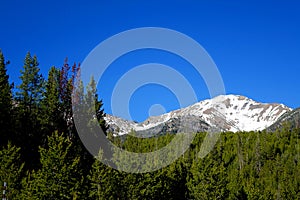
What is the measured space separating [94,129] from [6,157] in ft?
65.7

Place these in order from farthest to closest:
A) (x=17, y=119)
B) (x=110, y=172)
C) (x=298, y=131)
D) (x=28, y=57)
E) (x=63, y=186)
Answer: (x=298, y=131) → (x=28, y=57) → (x=17, y=119) → (x=110, y=172) → (x=63, y=186)

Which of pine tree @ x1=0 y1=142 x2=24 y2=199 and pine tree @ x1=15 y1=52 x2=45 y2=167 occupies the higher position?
pine tree @ x1=15 y1=52 x2=45 y2=167

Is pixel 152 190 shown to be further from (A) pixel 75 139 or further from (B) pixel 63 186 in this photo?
(B) pixel 63 186

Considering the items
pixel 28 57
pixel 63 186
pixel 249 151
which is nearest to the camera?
pixel 63 186

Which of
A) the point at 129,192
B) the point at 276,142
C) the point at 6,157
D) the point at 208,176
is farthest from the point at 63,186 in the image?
the point at 276,142

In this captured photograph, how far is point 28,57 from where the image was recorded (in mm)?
64375

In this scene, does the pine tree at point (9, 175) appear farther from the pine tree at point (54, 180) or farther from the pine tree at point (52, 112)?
the pine tree at point (52, 112)

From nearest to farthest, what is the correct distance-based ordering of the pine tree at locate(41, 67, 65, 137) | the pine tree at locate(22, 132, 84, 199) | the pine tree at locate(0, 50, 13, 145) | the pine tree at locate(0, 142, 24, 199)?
the pine tree at locate(22, 132, 84, 199) < the pine tree at locate(0, 142, 24, 199) < the pine tree at locate(0, 50, 13, 145) < the pine tree at locate(41, 67, 65, 137)

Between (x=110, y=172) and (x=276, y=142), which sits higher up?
(x=276, y=142)

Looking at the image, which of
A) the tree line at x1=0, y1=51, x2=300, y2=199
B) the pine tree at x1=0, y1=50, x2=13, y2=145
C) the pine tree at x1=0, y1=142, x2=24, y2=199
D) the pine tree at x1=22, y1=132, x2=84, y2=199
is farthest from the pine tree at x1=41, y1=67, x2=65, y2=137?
the pine tree at x1=22, y1=132, x2=84, y2=199

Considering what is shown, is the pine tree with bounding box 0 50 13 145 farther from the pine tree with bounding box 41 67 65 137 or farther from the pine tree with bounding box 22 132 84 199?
the pine tree with bounding box 22 132 84 199

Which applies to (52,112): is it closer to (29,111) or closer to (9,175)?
(29,111)

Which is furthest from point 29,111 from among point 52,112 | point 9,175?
point 9,175

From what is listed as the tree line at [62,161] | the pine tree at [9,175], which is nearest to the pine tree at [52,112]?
the tree line at [62,161]
